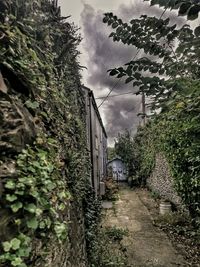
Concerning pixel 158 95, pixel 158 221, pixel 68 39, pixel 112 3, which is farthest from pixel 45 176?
pixel 158 221

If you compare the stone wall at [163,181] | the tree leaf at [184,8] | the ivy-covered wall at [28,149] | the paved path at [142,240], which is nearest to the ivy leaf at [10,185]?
the ivy-covered wall at [28,149]

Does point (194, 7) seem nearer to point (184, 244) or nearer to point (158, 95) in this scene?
point (158, 95)

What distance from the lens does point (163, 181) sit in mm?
10320

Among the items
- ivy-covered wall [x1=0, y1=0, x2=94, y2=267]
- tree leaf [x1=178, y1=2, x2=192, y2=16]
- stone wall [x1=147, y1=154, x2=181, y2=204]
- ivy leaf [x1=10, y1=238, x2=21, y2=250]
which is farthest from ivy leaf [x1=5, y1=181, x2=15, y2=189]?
stone wall [x1=147, y1=154, x2=181, y2=204]

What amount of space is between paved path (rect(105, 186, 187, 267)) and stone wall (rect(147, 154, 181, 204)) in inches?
40.5

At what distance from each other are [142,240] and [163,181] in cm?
415

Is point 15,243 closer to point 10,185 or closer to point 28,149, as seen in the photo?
point 10,185

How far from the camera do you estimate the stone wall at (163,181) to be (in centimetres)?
906

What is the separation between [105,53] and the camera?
4355mm

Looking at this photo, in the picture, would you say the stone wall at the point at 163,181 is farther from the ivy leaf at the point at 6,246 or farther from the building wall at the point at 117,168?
the building wall at the point at 117,168

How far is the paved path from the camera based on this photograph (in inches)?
207

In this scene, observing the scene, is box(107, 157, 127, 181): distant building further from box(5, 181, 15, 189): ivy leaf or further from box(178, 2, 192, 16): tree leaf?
box(178, 2, 192, 16): tree leaf

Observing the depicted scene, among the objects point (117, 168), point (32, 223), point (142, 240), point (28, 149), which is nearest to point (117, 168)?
point (117, 168)

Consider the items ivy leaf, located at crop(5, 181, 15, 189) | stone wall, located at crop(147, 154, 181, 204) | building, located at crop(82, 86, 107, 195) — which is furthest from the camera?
stone wall, located at crop(147, 154, 181, 204)
